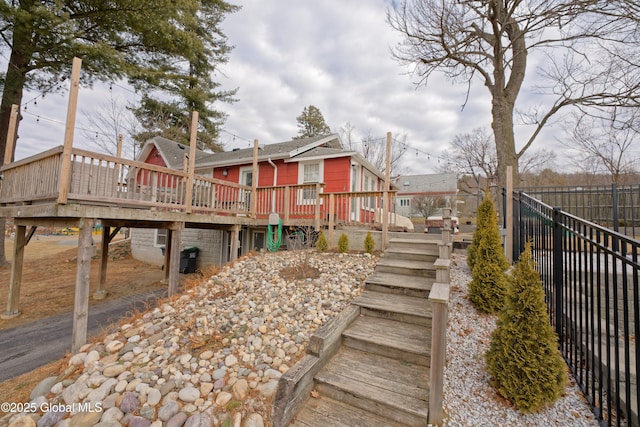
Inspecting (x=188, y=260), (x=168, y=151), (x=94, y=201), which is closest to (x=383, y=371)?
(x=94, y=201)

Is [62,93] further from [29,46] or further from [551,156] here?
[551,156]

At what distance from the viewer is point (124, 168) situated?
476 centimetres

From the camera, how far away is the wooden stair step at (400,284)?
12.2 feet

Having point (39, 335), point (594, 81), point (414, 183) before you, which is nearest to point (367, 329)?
point (39, 335)

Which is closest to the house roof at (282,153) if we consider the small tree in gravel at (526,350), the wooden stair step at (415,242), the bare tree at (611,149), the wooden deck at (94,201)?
the wooden deck at (94,201)

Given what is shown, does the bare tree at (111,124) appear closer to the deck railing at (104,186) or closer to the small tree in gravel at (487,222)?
the deck railing at (104,186)

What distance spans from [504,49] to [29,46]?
1467 cm

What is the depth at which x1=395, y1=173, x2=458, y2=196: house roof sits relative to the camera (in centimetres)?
3031

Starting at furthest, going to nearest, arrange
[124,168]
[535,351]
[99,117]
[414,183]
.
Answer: [414,183]
[99,117]
[124,168]
[535,351]

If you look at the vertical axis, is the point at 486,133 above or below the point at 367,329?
above

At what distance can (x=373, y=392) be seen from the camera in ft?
7.73

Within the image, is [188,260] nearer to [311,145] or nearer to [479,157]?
[311,145]

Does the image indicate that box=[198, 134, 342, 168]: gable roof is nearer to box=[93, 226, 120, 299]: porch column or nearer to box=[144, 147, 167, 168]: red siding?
box=[144, 147, 167, 168]: red siding

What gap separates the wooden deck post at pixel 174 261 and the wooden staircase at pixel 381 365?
3.67m
